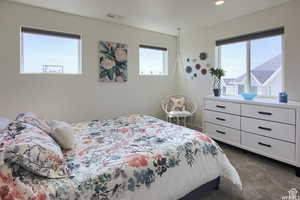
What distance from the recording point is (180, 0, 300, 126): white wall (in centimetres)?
256

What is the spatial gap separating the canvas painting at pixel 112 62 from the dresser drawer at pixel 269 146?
253cm

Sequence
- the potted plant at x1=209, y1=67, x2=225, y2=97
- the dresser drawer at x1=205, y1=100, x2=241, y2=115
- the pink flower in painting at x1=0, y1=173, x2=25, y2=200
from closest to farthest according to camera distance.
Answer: the pink flower in painting at x1=0, y1=173, x2=25, y2=200, the dresser drawer at x1=205, y1=100, x2=241, y2=115, the potted plant at x1=209, y1=67, x2=225, y2=97

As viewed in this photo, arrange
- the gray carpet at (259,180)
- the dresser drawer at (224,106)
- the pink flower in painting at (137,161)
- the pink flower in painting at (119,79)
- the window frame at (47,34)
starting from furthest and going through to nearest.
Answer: the pink flower in painting at (119,79)
the dresser drawer at (224,106)
the window frame at (47,34)
the gray carpet at (259,180)
the pink flower in painting at (137,161)

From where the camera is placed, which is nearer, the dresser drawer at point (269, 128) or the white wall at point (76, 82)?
the dresser drawer at point (269, 128)

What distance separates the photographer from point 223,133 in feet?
10.0

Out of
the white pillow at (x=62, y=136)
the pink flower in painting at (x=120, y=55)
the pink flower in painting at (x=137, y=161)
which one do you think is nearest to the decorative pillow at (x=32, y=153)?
the white pillow at (x=62, y=136)

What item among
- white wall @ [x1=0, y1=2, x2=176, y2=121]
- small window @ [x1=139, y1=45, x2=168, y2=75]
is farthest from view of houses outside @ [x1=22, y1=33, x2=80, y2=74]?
small window @ [x1=139, y1=45, x2=168, y2=75]

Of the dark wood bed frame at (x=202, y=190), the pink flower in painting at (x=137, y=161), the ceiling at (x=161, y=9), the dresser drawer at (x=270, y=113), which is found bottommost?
the dark wood bed frame at (x=202, y=190)

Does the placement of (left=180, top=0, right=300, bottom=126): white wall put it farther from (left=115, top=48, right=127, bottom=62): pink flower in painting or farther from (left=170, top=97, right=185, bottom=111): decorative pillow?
(left=115, top=48, right=127, bottom=62): pink flower in painting

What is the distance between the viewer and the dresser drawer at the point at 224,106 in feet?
9.29

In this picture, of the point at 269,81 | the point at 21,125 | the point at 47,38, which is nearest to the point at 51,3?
the point at 47,38

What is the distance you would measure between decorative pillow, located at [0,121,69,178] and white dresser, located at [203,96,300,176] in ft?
8.50

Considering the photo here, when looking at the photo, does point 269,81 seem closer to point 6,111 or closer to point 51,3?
point 51,3

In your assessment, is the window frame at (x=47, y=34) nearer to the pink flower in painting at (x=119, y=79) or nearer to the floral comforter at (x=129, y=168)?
the pink flower in painting at (x=119, y=79)
